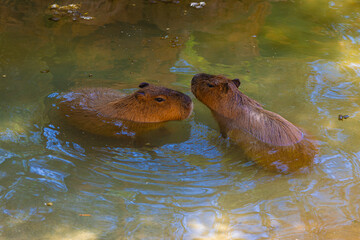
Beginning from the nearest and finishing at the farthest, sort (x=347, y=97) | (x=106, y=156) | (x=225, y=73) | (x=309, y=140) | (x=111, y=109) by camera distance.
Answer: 1. (x=106, y=156)
2. (x=309, y=140)
3. (x=111, y=109)
4. (x=347, y=97)
5. (x=225, y=73)

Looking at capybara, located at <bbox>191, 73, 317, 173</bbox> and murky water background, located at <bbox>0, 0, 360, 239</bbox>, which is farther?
capybara, located at <bbox>191, 73, 317, 173</bbox>

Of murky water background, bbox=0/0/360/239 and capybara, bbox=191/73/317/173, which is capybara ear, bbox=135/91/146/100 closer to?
murky water background, bbox=0/0/360/239

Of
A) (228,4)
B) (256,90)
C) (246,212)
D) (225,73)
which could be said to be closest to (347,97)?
(256,90)

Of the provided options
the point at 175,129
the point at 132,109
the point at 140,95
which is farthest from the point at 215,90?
the point at 132,109

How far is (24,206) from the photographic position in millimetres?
3145

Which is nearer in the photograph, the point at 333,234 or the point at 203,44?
the point at 333,234

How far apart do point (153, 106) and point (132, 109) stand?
25cm

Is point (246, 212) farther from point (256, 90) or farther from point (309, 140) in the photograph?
point (256, 90)

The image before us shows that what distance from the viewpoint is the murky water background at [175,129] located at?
3127 millimetres

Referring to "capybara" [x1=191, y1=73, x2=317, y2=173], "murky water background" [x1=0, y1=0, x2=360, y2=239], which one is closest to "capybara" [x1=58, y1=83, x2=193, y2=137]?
"murky water background" [x1=0, y1=0, x2=360, y2=239]

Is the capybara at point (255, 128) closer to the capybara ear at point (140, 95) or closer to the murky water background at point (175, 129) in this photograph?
the murky water background at point (175, 129)

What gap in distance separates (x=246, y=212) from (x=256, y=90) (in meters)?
2.38

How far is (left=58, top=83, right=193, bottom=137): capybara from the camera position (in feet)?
14.8

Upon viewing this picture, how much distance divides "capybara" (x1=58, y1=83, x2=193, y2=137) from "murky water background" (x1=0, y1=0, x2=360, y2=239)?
209mm
